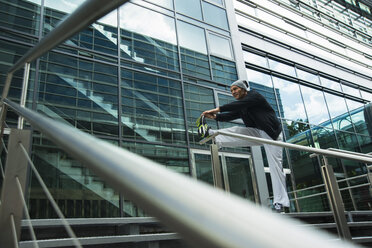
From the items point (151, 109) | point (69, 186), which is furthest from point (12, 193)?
point (151, 109)

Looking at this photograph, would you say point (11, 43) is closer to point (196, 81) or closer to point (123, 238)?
point (196, 81)

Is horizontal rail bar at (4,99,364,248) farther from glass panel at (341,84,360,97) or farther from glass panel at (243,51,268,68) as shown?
glass panel at (341,84,360,97)

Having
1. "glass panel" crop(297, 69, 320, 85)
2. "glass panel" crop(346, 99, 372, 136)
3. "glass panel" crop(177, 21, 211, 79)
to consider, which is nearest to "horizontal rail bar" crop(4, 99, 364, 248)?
"glass panel" crop(177, 21, 211, 79)

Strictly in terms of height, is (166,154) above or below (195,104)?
below

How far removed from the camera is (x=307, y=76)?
1173 centimetres

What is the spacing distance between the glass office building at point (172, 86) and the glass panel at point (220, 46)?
4 cm

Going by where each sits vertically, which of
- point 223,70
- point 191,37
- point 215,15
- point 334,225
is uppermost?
point 215,15

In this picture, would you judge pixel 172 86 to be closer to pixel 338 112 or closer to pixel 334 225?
pixel 334 225

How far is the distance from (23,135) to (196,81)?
5957mm

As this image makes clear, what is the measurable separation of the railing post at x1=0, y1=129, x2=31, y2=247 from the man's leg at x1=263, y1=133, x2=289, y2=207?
243 centimetres

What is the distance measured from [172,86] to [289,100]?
5.24 meters

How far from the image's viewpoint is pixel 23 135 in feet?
4.94

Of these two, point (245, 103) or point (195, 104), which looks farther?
point (195, 104)

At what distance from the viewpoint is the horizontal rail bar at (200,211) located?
22cm
